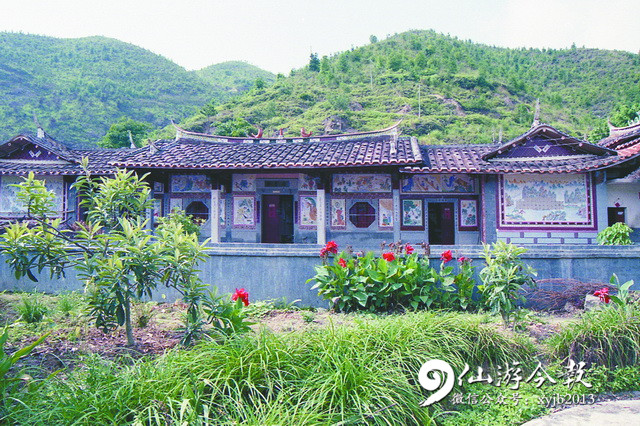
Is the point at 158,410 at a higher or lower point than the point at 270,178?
lower

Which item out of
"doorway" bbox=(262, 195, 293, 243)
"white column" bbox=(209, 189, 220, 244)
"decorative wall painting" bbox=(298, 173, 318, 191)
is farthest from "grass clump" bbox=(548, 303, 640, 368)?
"white column" bbox=(209, 189, 220, 244)

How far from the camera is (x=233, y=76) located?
7331 centimetres

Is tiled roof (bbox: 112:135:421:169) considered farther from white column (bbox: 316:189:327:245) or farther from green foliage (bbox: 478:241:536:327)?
green foliage (bbox: 478:241:536:327)

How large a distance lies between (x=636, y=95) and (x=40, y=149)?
4628 centimetres

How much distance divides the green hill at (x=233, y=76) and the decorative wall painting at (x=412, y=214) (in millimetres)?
51190

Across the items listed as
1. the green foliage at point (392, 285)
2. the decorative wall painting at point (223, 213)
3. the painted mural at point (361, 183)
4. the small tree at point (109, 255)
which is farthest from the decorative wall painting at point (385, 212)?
the small tree at point (109, 255)

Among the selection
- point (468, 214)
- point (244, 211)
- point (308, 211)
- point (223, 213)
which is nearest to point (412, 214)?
point (468, 214)

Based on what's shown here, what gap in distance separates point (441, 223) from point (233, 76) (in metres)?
68.3

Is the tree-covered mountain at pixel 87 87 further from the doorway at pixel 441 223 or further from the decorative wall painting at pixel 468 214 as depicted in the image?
the decorative wall painting at pixel 468 214

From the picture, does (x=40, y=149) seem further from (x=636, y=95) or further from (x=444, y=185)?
(x=636, y=95)

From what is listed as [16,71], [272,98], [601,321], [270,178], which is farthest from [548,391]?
[16,71]

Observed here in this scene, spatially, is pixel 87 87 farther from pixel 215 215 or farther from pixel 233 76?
pixel 215 215

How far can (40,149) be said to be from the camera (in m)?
13.9

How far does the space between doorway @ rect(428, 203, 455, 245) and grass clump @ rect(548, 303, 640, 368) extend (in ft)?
24.5
